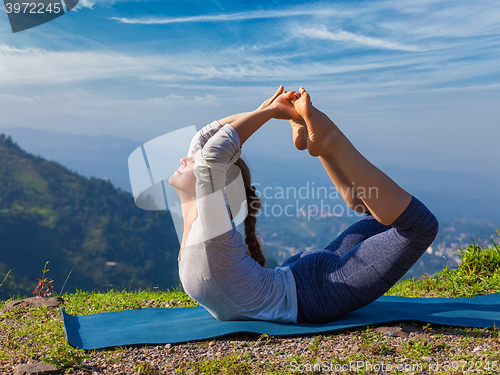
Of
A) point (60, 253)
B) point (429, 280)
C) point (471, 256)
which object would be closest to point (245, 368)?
point (429, 280)

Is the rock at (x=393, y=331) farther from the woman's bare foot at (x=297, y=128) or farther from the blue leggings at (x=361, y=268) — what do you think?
the woman's bare foot at (x=297, y=128)

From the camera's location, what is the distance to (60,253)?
2272 cm

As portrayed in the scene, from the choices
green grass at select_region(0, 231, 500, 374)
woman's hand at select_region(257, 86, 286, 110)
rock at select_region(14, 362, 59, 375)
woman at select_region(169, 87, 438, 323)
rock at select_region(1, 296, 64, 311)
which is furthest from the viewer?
rock at select_region(1, 296, 64, 311)

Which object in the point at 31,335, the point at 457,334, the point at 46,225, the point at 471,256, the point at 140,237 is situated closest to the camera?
the point at 457,334

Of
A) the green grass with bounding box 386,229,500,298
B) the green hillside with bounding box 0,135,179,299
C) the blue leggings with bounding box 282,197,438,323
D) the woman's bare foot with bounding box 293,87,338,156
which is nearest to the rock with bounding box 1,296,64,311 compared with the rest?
the blue leggings with bounding box 282,197,438,323

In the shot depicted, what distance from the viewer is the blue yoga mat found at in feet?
8.01

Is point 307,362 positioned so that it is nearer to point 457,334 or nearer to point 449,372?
point 449,372

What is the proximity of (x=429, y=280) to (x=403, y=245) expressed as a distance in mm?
2251

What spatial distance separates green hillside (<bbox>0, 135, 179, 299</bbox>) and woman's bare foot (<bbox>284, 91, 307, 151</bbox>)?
15.9 meters

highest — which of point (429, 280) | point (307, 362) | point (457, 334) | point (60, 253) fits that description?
point (307, 362)

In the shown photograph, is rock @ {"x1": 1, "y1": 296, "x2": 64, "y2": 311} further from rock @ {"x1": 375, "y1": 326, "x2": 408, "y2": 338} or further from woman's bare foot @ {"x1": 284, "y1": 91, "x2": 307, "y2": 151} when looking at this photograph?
rock @ {"x1": 375, "y1": 326, "x2": 408, "y2": 338}

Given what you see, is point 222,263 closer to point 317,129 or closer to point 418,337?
point 317,129

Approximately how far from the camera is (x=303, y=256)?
267 centimetres

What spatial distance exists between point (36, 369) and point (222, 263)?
1.12 m
